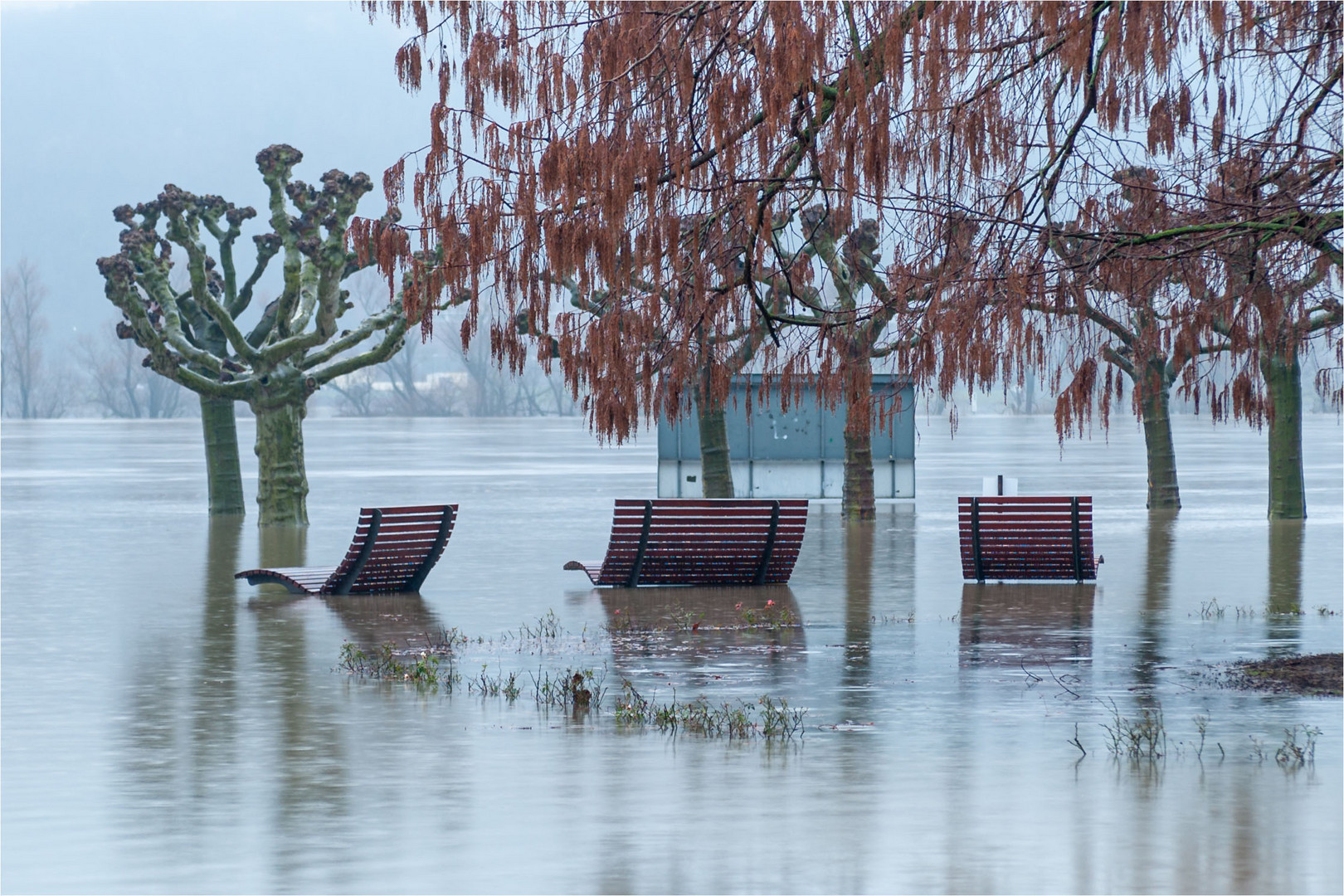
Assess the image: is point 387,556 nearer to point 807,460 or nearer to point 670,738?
point 670,738

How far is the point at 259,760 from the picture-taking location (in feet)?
31.9

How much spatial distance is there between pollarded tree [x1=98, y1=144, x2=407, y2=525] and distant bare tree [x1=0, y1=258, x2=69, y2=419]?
5420 inches

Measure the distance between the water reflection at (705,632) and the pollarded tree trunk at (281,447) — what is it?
10.7m

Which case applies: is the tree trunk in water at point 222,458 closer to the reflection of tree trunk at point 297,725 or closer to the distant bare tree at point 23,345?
the reflection of tree trunk at point 297,725

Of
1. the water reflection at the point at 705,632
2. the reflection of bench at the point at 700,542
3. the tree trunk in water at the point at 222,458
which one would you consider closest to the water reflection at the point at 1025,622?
the water reflection at the point at 705,632

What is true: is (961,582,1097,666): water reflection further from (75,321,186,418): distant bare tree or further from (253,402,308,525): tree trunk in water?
(75,321,186,418): distant bare tree

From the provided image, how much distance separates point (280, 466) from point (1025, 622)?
15221 mm

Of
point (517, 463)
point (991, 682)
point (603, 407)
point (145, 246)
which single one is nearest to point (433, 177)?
point (603, 407)

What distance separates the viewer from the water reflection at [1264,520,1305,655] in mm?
14516

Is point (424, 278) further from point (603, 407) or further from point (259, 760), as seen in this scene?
point (259, 760)

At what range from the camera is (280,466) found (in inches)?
1120

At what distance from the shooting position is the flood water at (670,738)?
754 cm

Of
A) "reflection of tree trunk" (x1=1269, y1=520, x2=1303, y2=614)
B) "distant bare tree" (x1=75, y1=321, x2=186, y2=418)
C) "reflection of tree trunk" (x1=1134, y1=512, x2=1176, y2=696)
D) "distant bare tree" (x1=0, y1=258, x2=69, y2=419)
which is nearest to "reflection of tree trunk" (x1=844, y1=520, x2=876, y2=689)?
"reflection of tree trunk" (x1=1134, y1=512, x2=1176, y2=696)

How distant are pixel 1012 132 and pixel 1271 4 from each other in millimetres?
1583
